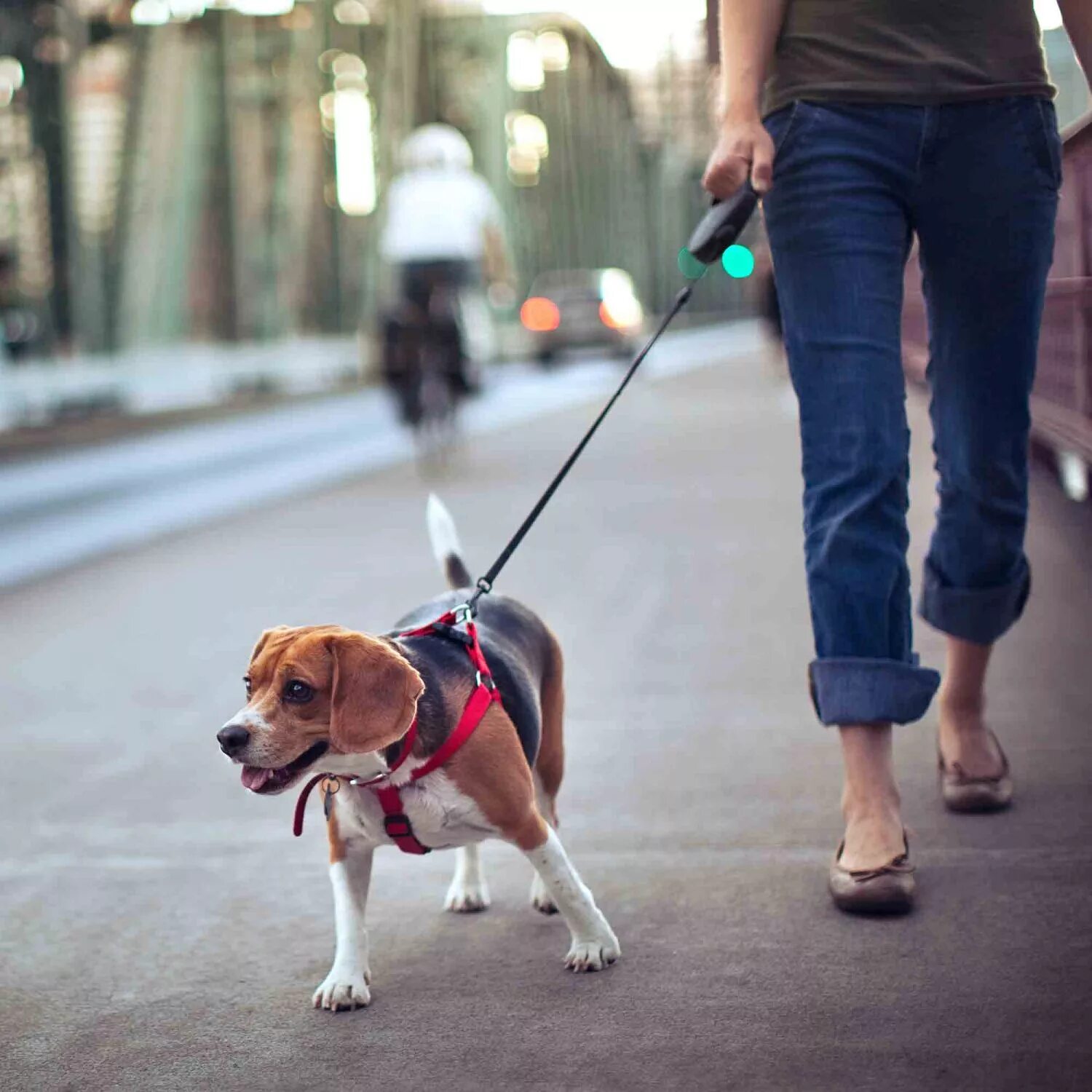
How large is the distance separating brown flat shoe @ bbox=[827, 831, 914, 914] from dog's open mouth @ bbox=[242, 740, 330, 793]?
3.03 ft

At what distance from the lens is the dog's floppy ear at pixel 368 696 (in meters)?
2.37

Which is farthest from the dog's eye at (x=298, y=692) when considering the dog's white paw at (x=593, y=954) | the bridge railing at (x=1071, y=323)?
the bridge railing at (x=1071, y=323)

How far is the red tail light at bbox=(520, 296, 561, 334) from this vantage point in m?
31.8

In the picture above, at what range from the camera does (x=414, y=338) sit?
36.8ft

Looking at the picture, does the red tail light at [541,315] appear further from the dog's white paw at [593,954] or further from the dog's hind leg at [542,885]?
the dog's white paw at [593,954]

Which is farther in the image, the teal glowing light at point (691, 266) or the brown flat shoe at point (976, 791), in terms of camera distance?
the brown flat shoe at point (976, 791)

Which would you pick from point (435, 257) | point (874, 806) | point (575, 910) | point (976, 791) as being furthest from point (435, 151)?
point (575, 910)

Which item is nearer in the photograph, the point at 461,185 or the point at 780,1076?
the point at 780,1076

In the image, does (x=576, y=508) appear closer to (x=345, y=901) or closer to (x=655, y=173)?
(x=345, y=901)

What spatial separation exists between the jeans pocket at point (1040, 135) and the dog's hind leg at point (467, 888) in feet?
4.84

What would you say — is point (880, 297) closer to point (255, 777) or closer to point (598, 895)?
point (598, 895)

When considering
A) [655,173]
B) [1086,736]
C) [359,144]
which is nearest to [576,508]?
[1086,736]

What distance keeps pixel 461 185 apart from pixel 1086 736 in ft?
27.1

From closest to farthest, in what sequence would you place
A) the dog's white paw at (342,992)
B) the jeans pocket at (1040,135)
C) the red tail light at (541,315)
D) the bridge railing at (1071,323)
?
the dog's white paw at (342,992) < the jeans pocket at (1040,135) < the bridge railing at (1071,323) < the red tail light at (541,315)
